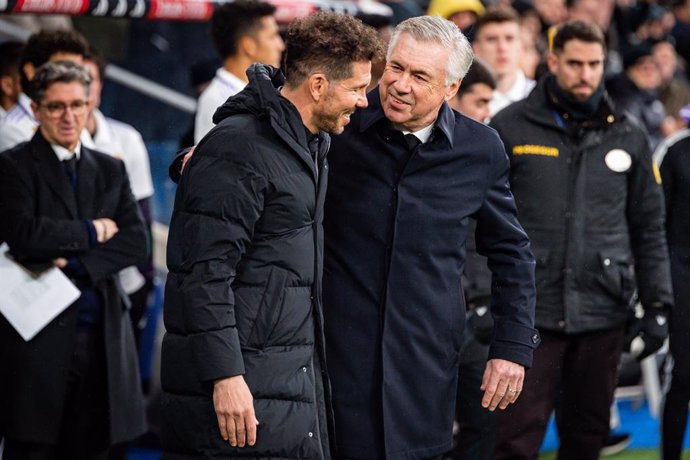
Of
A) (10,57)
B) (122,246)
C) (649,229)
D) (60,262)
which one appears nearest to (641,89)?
(649,229)

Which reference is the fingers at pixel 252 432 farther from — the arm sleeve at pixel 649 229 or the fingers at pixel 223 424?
the arm sleeve at pixel 649 229

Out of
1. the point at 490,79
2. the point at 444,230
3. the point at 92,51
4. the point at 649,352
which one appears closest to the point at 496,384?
the point at 444,230

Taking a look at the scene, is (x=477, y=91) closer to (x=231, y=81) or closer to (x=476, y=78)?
(x=476, y=78)

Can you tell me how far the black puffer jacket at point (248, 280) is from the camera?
4043 mm

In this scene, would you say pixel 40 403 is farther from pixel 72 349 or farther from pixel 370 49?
pixel 370 49

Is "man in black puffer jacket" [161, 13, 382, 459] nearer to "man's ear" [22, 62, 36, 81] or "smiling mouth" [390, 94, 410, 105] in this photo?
"smiling mouth" [390, 94, 410, 105]

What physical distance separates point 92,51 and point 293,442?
118 inches

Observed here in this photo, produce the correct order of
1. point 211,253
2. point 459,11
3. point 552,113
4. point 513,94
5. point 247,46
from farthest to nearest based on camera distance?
point 459,11 < point 513,94 < point 247,46 < point 552,113 < point 211,253

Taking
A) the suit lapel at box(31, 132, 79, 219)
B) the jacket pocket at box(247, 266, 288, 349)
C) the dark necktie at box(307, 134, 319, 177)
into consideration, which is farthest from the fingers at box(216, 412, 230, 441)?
the suit lapel at box(31, 132, 79, 219)

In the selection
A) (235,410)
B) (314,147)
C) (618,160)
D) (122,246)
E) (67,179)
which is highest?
(314,147)

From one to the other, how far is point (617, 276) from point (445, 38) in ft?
6.08

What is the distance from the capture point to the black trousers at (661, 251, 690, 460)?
22.0ft

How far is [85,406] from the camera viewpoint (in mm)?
5773

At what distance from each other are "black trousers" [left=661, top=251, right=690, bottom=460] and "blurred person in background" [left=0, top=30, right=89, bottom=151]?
3159 mm
